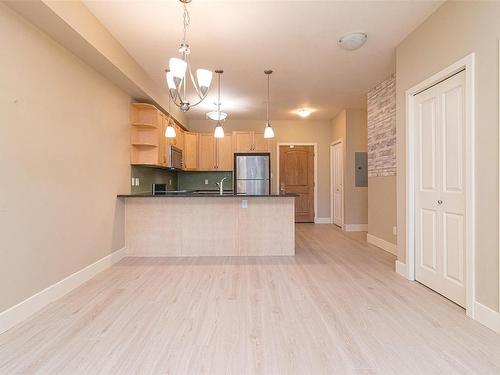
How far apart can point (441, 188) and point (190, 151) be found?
529cm

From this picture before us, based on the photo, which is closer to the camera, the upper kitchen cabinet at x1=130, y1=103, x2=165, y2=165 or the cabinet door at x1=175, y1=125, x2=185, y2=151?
the upper kitchen cabinet at x1=130, y1=103, x2=165, y2=165

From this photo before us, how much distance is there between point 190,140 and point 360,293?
521 cm

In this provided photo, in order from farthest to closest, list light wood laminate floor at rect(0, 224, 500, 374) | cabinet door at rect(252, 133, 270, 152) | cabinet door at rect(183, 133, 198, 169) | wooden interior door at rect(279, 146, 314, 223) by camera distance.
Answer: wooden interior door at rect(279, 146, 314, 223) → cabinet door at rect(252, 133, 270, 152) → cabinet door at rect(183, 133, 198, 169) → light wood laminate floor at rect(0, 224, 500, 374)

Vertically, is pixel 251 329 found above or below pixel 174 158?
below

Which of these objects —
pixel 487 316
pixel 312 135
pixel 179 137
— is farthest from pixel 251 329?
pixel 312 135

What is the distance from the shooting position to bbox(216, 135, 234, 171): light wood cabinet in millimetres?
6941

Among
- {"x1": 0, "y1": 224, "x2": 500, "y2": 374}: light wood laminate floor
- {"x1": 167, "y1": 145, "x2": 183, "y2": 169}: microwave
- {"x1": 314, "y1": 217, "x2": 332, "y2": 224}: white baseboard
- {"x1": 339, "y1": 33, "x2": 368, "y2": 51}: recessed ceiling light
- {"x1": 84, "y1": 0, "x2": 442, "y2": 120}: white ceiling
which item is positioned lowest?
{"x1": 0, "y1": 224, "x2": 500, "y2": 374}: light wood laminate floor

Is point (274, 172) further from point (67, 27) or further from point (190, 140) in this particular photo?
point (67, 27)

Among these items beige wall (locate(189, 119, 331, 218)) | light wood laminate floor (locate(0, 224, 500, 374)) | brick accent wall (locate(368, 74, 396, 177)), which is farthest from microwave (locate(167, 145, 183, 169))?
brick accent wall (locate(368, 74, 396, 177))

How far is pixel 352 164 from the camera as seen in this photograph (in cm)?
650

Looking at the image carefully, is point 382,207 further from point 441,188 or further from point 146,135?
point 146,135

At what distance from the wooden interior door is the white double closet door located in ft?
14.7

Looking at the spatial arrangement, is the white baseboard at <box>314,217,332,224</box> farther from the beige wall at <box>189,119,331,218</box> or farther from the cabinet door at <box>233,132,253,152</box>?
the cabinet door at <box>233,132,253,152</box>

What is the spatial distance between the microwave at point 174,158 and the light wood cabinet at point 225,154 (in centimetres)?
116
